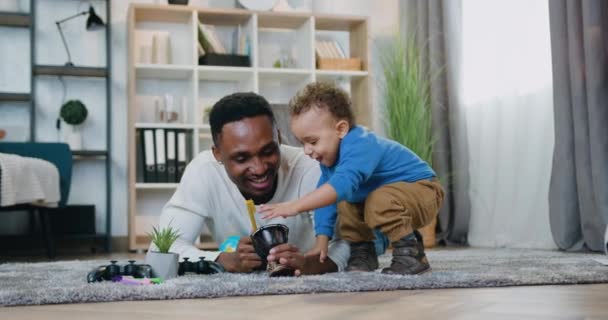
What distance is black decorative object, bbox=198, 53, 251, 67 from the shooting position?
4352mm

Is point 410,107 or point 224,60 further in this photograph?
point 224,60

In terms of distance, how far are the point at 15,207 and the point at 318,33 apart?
2125 millimetres

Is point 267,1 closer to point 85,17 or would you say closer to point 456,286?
point 85,17

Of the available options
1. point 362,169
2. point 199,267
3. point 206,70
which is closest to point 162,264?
point 199,267

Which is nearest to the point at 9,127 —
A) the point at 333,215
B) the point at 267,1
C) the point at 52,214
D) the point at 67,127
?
the point at 67,127

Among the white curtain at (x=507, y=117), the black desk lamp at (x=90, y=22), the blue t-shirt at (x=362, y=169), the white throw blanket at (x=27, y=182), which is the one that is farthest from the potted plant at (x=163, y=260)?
the black desk lamp at (x=90, y=22)

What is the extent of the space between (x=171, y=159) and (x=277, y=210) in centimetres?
269

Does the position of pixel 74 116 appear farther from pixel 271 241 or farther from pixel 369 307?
pixel 369 307

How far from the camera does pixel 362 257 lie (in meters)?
2.03

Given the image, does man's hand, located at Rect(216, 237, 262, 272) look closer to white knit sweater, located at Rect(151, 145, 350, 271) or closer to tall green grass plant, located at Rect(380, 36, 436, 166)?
white knit sweater, located at Rect(151, 145, 350, 271)

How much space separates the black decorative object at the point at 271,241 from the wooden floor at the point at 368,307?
1.01 ft

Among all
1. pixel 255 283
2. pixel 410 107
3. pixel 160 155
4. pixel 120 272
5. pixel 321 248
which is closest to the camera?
pixel 255 283

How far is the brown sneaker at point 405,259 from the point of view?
189 cm

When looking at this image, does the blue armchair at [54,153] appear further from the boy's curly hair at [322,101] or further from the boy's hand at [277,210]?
the boy's hand at [277,210]
